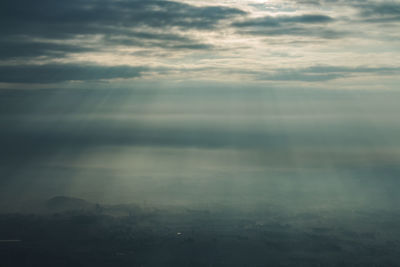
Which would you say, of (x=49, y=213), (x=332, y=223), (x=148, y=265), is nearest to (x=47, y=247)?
(x=148, y=265)

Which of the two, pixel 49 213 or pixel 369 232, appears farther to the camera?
pixel 49 213

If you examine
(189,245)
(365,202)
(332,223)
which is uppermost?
(189,245)

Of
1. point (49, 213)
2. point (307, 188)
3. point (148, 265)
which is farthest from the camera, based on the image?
point (307, 188)

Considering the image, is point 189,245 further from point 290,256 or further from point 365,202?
point 365,202

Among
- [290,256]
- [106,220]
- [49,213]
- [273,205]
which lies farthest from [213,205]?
[290,256]

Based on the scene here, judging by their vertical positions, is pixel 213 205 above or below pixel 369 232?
below

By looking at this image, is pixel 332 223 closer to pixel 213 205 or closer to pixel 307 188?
pixel 213 205

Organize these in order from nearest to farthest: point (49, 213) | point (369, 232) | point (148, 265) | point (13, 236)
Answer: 1. point (148, 265)
2. point (13, 236)
3. point (369, 232)
4. point (49, 213)

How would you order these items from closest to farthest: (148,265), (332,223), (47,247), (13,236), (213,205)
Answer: (148,265)
(47,247)
(13,236)
(332,223)
(213,205)

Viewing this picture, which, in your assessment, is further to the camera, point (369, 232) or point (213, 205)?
point (213, 205)
